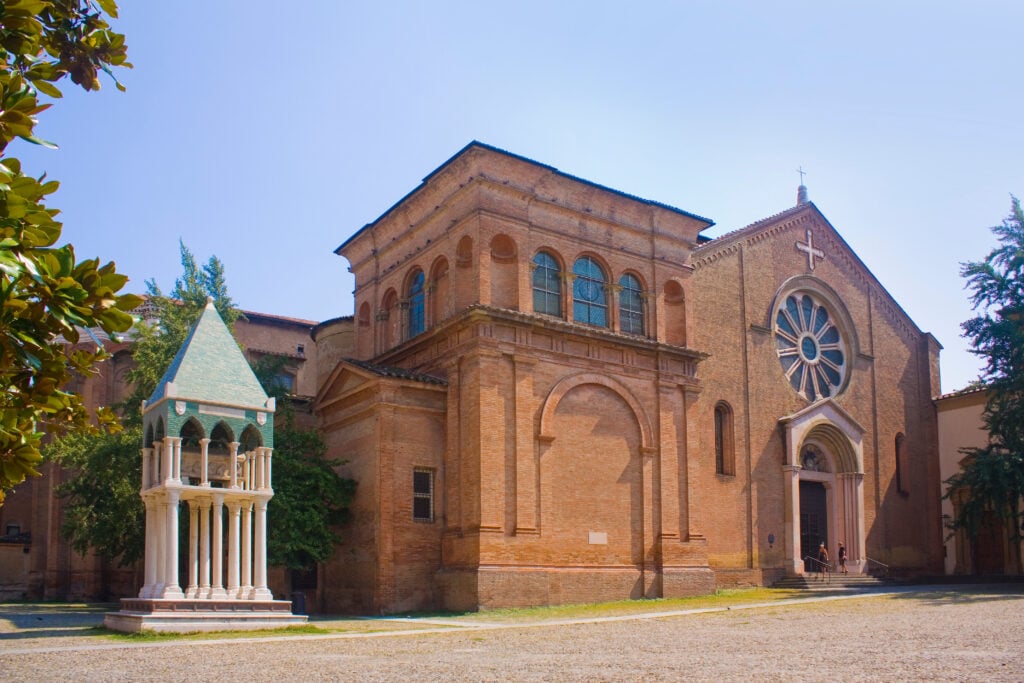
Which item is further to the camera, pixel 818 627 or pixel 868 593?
pixel 868 593

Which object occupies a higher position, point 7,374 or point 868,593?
point 7,374

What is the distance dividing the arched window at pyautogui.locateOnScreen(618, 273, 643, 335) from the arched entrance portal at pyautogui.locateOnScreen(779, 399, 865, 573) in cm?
655

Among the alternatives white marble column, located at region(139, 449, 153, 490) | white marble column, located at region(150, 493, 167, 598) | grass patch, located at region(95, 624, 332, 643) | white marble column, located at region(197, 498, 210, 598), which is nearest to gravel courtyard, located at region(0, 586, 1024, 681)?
grass patch, located at region(95, 624, 332, 643)

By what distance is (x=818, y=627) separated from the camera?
61.9ft

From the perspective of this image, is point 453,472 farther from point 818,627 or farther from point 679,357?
point 818,627

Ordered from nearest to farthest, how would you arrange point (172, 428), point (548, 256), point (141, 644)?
point (141, 644) < point (172, 428) < point (548, 256)

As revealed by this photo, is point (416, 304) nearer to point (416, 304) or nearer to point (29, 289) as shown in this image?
point (416, 304)

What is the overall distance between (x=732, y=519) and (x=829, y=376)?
7604 mm

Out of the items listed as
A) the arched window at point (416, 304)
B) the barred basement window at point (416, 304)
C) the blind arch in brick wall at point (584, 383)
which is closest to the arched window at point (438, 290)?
the barred basement window at point (416, 304)

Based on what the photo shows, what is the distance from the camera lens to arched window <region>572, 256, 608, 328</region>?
96.4 ft

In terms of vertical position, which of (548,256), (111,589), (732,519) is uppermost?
(548,256)

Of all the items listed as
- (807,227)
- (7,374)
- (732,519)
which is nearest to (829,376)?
(807,227)

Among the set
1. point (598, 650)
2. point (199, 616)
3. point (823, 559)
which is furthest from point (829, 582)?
point (199, 616)

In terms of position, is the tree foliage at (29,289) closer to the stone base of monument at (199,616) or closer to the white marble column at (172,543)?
the stone base of monument at (199,616)
